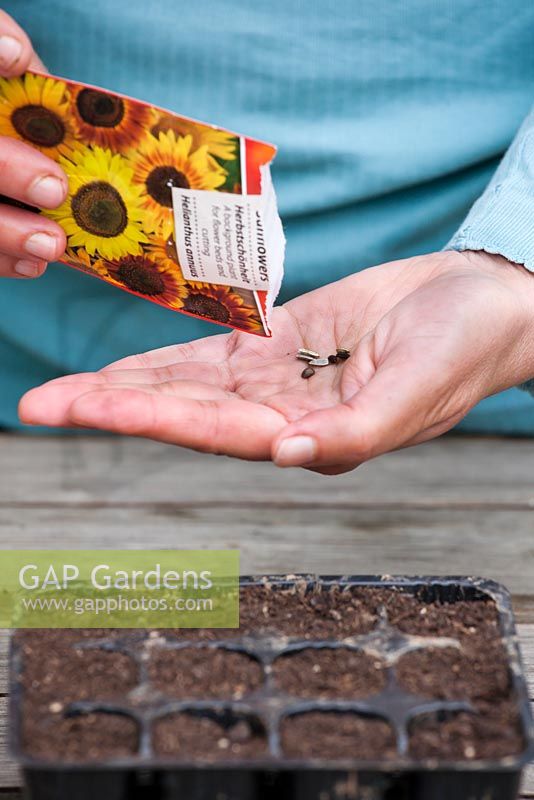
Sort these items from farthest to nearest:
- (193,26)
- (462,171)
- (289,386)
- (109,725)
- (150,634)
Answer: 1. (462,171)
2. (193,26)
3. (289,386)
4. (150,634)
5. (109,725)

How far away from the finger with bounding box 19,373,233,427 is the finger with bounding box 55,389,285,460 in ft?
0.07

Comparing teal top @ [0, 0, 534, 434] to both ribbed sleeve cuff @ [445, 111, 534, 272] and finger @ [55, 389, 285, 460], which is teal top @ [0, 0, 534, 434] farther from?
finger @ [55, 389, 285, 460]

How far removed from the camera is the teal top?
1459mm

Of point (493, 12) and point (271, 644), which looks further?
point (493, 12)

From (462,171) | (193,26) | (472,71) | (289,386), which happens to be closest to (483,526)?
(289,386)

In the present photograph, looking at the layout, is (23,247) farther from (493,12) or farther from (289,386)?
(493,12)

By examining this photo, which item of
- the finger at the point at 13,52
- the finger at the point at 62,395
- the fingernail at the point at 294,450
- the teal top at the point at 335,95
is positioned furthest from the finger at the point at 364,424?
the teal top at the point at 335,95

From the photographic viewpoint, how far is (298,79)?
4.93ft

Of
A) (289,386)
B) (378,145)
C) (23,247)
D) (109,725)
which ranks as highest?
(378,145)

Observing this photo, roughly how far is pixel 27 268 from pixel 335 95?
64 cm

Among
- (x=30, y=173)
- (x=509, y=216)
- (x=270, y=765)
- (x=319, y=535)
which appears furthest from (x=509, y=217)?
(x=270, y=765)

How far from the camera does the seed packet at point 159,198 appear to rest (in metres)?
0.85

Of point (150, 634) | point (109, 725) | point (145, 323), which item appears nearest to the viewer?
point (109, 725)

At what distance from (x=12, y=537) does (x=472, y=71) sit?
979 mm
